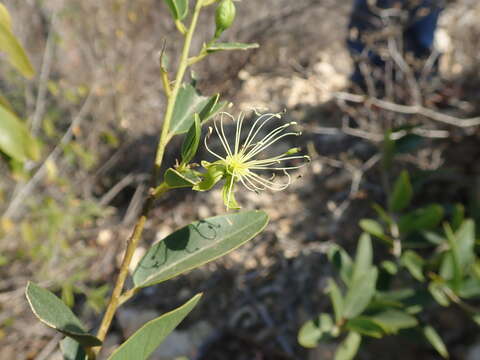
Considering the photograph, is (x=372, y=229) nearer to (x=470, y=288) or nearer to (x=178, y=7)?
(x=470, y=288)

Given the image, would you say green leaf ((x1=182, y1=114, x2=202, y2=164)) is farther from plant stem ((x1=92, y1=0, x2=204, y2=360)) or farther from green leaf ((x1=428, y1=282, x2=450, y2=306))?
green leaf ((x1=428, y1=282, x2=450, y2=306))

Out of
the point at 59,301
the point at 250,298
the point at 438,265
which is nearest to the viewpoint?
the point at 59,301

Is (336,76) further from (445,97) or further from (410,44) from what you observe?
(445,97)

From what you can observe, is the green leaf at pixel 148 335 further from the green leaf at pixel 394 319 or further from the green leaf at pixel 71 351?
the green leaf at pixel 394 319

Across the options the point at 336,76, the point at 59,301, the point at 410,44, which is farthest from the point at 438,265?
the point at 336,76

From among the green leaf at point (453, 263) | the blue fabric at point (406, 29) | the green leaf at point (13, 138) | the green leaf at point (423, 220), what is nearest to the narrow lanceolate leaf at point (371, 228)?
the green leaf at point (423, 220)

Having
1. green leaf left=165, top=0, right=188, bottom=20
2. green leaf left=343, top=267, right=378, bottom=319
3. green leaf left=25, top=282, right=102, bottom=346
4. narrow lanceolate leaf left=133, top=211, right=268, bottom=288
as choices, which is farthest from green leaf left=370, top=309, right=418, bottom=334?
green leaf left=165, top=0, right=188, bottom=20
